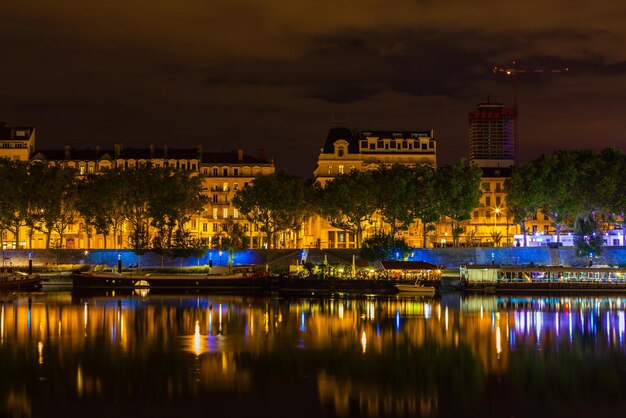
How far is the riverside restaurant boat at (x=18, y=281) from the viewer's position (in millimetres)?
90312

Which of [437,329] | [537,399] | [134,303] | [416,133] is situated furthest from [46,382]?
[416,133]

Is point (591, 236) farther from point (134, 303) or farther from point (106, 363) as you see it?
point (106, 363)

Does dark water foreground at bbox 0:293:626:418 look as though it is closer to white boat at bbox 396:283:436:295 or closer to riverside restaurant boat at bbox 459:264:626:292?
white boat at bbox 396:283:436:295

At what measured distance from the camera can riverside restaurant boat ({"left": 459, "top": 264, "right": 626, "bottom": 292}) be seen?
89562mm

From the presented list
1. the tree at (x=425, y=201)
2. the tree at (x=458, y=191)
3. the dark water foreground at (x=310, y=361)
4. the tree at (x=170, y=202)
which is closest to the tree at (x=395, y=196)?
the tree at (x=425, y=201)

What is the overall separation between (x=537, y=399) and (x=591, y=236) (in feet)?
242

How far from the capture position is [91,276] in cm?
9194

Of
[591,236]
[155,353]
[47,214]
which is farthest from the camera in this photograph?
[47,214]

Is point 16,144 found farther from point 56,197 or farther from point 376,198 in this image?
point 376,198

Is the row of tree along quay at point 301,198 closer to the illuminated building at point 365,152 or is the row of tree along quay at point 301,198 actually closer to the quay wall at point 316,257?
the quay wall at point 316,257

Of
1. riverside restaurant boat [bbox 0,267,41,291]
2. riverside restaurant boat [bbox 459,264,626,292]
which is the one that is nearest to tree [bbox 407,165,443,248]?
riverside restaurant boat [bbox 459,264,626,292]

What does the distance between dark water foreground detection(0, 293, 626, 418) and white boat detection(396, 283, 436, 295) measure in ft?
43.5

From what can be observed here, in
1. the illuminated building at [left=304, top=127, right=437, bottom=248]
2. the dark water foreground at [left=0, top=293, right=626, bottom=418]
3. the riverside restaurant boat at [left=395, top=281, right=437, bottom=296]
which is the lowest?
the dark water foreground at [left=0, top=293, right=626, bottom=418]

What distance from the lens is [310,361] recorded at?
42.5 m
